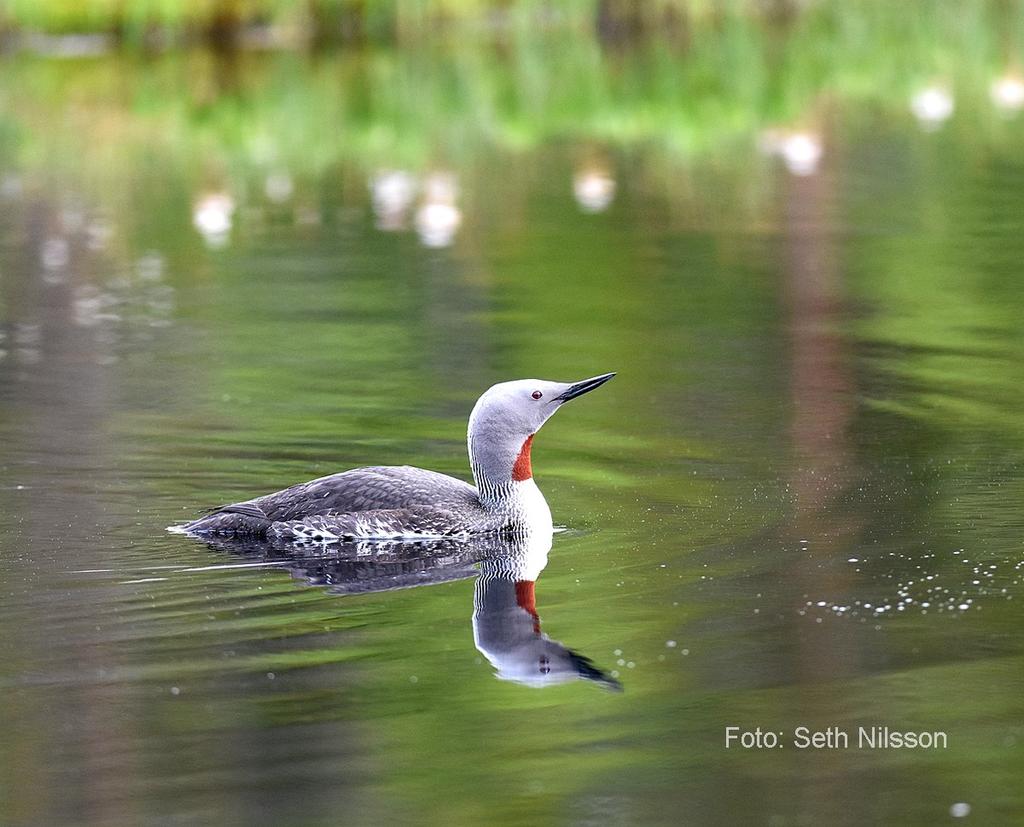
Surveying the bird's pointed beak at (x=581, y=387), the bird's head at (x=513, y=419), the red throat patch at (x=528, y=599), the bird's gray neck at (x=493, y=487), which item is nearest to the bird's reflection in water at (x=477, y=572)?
the red throat patch at (x=528, y=599)

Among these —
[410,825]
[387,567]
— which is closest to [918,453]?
[387,567]

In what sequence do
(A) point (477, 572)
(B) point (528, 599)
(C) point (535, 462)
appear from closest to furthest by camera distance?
Result: (B) point (528, 599) < (A) point (477, 572) < (C) point (535, 462)

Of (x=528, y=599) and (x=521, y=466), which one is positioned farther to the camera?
(x=521, y=466)

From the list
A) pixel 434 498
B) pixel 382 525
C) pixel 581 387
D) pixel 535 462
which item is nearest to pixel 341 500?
pixel 382 525

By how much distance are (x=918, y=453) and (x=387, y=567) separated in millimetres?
2289

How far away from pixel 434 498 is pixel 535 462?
1123 mm

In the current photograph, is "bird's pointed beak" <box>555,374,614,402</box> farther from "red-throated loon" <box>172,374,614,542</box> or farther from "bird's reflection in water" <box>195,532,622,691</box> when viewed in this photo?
"bird's reflection in water" <box>195,532,622,691</box>

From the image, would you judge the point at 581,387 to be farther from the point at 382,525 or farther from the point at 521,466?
the point at 382,525

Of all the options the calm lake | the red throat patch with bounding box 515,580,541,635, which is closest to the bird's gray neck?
the calm lake

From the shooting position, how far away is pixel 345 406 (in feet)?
29.0

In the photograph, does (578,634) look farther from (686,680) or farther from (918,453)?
(918,453)

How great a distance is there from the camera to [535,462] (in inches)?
319

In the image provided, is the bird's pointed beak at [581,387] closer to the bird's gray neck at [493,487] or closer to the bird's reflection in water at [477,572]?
the bird's gray neck at [493,487]

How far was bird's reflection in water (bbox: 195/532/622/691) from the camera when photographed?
5.68m
